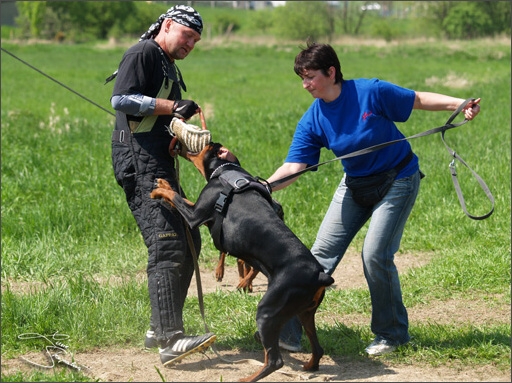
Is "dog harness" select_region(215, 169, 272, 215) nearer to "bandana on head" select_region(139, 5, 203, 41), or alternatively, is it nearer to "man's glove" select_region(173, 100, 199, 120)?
"man's glove" select_region(173, 100, 199, 120)

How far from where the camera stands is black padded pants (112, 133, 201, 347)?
4.67 meters

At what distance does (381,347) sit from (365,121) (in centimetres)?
138

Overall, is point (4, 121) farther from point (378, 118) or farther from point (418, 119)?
point (378, 118)

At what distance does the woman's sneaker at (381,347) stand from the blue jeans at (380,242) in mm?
31

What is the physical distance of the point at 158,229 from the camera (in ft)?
15.3

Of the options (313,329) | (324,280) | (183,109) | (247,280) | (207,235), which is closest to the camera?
(324,280)

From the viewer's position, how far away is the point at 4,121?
14.4 meters

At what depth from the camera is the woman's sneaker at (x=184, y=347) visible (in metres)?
4.51

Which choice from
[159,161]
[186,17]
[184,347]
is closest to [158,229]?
[159,161]

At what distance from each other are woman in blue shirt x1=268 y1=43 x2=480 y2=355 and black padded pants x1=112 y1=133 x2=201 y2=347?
693 mm

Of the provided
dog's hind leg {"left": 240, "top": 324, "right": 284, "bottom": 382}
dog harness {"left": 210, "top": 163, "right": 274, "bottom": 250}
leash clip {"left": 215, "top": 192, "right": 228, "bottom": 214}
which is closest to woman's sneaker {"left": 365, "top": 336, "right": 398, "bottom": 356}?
dog's hind leg {"left": 240, "top": 324, "right": 284, "bottom": 382}

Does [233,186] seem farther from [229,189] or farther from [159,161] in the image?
[159,161]

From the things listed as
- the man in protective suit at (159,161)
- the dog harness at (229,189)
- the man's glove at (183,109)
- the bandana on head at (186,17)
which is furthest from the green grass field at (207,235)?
the bandana on head at (186,17)

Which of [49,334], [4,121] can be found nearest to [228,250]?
[49,334]
